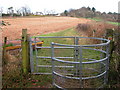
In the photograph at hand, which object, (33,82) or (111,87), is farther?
(33,82)

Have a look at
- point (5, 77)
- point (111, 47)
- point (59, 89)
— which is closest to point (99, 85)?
point (59, 89)

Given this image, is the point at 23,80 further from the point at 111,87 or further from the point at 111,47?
the point at 111,47

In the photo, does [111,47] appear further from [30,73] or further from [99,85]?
[30,73]

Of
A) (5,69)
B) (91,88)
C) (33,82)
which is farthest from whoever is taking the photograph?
(5,69)

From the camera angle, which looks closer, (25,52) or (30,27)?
(25,52)

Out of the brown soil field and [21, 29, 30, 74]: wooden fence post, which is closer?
[21, 29, 30, 74]: wooden fence post

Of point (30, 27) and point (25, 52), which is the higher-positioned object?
point (30, 27)

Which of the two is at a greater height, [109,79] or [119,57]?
[119,57]

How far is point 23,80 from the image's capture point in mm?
4516

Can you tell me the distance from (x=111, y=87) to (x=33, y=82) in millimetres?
1920

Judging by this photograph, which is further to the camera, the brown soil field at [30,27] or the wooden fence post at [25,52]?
the brown soil field at [30,27]

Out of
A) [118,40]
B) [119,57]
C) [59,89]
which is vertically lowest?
[59,89]

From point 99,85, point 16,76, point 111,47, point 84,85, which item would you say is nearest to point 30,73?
point 16,76

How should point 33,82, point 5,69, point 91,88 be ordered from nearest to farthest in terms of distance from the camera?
1. point 91,88
2. point 33,82
3. point 5,69
